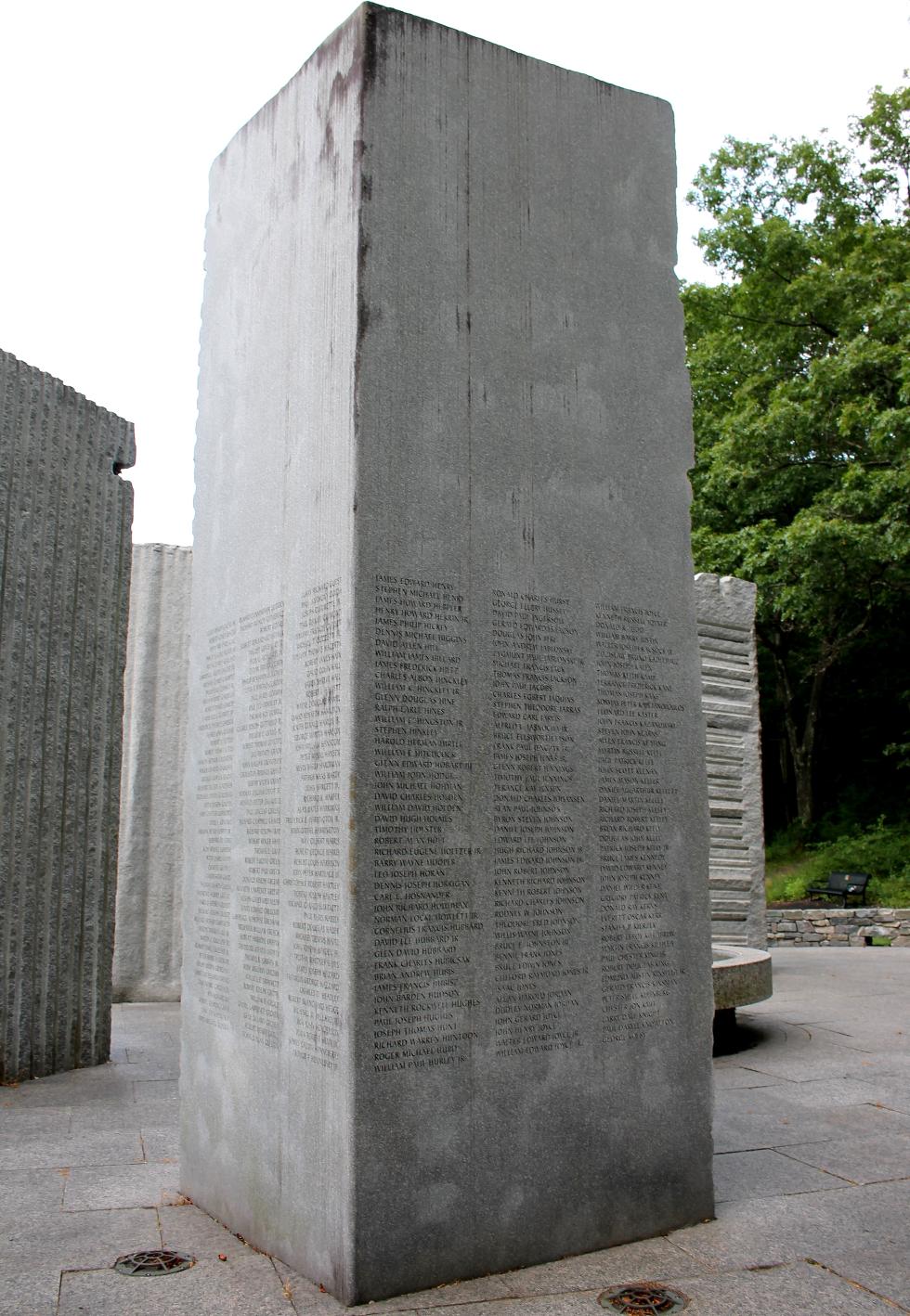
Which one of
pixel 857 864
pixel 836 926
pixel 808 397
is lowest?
pixel 836 926

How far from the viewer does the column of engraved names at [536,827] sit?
Answer: 4.29 meters

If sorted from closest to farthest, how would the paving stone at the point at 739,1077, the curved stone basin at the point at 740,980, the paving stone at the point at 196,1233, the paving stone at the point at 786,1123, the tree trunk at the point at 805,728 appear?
the paving stone at the point at 196,1233
the paving stone at the point at 786,1123
the paving stone at the point at 739,1077
the curved stone basin at the point at 740,980
the tree trunk at the point at 805,728

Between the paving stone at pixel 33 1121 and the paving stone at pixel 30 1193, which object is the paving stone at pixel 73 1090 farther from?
the paving stone at pixel 30 1193

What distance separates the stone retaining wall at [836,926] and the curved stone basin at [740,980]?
31.1 feet

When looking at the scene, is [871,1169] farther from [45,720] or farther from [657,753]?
[45,720]

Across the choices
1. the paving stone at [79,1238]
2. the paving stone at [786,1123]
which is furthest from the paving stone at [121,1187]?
the paving stone at [786,1123]

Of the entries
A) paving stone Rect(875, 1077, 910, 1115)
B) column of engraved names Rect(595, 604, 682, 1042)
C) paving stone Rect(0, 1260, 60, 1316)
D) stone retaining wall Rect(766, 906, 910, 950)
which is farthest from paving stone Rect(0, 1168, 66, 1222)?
stone retaining wall Rect(766, 906, 910, 950)

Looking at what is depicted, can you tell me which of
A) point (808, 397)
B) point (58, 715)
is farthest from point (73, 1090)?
point (808, 397)

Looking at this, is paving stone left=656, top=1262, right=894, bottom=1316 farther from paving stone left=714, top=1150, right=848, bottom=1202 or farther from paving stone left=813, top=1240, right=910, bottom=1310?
paving stone left=714, top=1150, right=848, bottom=1202

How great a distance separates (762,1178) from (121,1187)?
277 cm

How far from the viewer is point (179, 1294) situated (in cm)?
376

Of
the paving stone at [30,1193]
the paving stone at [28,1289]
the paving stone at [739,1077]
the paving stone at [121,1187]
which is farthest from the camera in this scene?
the paving stone at [739,1077]

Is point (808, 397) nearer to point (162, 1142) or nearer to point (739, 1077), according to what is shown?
point (739, 1077)

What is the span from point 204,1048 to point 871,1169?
2.96 meters
